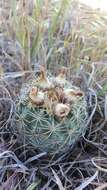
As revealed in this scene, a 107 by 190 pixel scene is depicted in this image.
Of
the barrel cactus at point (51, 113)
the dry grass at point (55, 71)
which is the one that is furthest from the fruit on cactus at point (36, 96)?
the dry grass at point (55, 71)

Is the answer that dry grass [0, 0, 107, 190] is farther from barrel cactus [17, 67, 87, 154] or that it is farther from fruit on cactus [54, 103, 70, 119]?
fruit on cactus [54, 103, 70, 119]

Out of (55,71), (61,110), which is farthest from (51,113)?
(55,71)

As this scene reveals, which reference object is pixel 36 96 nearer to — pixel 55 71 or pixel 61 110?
pixel 61 110

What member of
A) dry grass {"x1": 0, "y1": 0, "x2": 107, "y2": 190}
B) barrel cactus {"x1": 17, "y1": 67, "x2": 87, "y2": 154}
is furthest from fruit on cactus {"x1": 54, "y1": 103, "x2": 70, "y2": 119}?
dry grass {"x1": 0, "y1": 0, "x2": 107, "y2": 190}

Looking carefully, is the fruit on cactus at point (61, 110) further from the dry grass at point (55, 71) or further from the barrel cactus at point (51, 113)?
the dry grass at point (55, 71)

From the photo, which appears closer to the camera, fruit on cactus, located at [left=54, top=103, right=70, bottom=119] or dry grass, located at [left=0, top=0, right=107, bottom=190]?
fruit on cactus, located at [left=54, top=103, right=70, bottom=119]

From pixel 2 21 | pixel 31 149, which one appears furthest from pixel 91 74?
pixel 2 21
